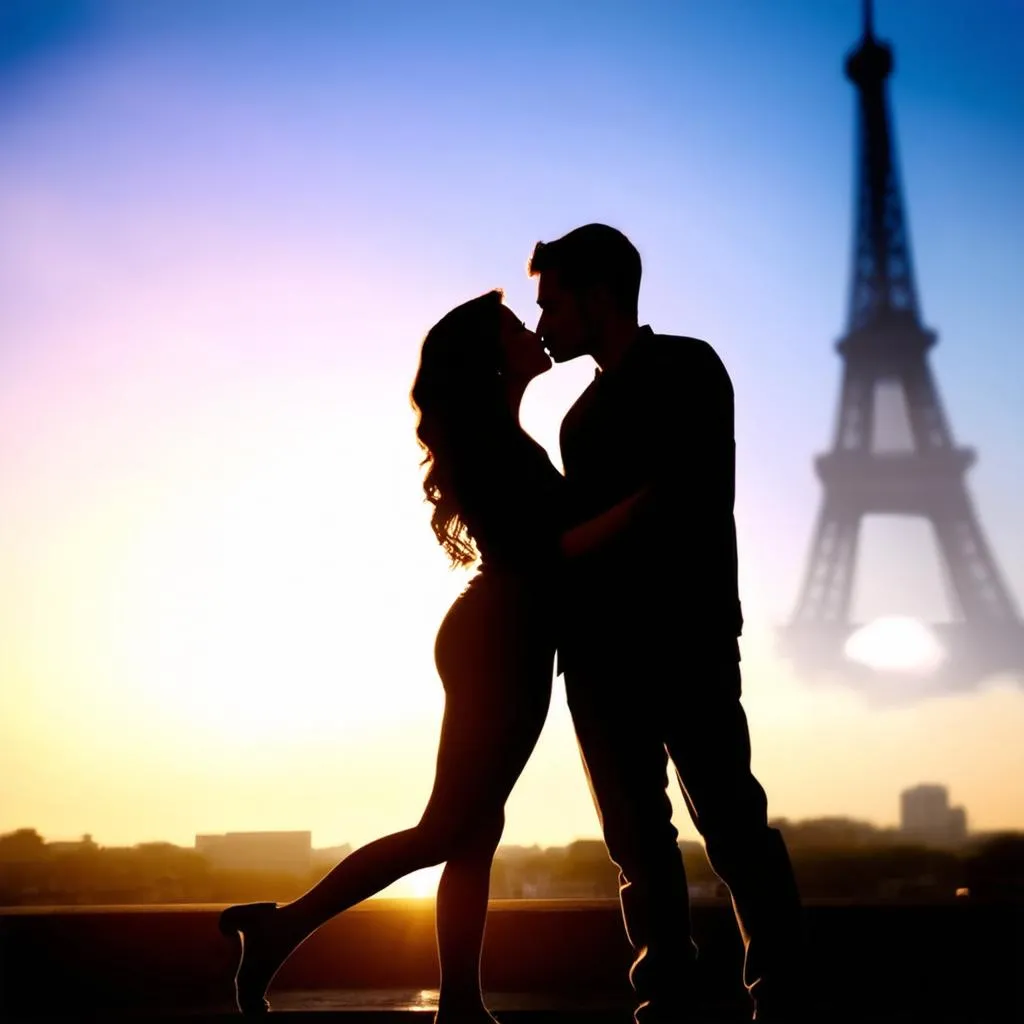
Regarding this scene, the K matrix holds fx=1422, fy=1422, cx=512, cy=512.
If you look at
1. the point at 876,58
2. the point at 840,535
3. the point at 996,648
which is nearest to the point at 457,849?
the point at 840,535

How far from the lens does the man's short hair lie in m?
3.40

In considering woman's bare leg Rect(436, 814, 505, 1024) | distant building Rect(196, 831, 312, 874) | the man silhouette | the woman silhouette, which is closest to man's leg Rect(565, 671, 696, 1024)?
the man silhouette

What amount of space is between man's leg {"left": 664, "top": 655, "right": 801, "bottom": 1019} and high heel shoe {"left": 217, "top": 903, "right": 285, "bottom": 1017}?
39.8 inches

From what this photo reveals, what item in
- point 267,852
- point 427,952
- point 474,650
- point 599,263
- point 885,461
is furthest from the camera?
point 885,461

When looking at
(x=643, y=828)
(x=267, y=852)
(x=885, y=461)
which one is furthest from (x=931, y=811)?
(x=643, y=828)

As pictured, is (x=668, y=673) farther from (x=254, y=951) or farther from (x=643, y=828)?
(x=254, y=951)

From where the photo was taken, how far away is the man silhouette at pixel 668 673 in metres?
3.20

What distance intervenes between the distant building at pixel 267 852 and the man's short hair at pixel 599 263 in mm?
4347

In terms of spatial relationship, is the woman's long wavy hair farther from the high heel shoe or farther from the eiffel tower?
the eiffel tower

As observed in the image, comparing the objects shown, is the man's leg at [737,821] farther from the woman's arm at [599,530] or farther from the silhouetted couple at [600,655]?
the woman's arm at [599,530]

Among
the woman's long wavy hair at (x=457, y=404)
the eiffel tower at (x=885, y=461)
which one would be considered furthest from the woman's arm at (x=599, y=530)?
the eiffel tower at (x=885, y=461)

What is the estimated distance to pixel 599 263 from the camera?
3.40m

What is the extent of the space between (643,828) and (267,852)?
4.42m

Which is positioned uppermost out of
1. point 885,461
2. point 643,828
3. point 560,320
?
point 885,461
